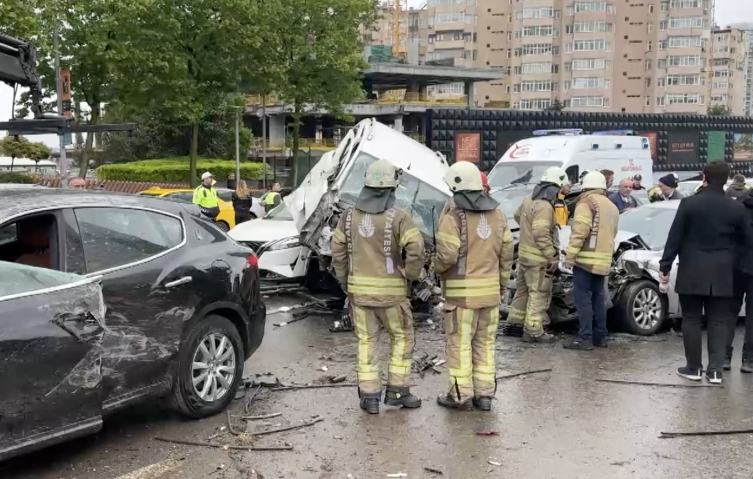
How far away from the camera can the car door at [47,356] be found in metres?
3.70

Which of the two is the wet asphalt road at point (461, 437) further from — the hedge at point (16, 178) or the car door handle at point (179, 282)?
the hedge at point (16, 178)

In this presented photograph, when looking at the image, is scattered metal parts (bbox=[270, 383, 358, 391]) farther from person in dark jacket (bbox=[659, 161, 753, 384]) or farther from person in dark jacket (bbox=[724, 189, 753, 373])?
person in dark jacket (bbox=[724, 189, 753, 373])

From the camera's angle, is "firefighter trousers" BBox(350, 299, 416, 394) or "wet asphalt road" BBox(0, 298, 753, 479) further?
"firefighter trousers" BBox(350, 299, 416, 394)

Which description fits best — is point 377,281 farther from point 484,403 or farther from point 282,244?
point 282,244

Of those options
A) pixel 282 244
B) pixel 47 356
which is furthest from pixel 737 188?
pixel 47 356

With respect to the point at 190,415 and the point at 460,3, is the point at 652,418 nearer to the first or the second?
the point at 190,415

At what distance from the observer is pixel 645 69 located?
9950 centimetres

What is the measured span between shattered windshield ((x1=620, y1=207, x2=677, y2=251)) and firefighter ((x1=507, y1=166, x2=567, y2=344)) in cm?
150

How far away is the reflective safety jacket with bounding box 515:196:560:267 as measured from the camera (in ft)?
24.7

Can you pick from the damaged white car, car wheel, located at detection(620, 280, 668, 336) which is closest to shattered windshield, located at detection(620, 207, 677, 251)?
the damaged white car

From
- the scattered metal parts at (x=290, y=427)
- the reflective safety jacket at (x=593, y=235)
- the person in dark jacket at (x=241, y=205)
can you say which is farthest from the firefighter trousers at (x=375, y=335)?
the person in dark jacket at (x=241, y=205)

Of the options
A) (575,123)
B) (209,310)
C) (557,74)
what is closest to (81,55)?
(575,123)

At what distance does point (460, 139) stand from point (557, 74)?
7422 cm

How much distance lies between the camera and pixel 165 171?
121ft
